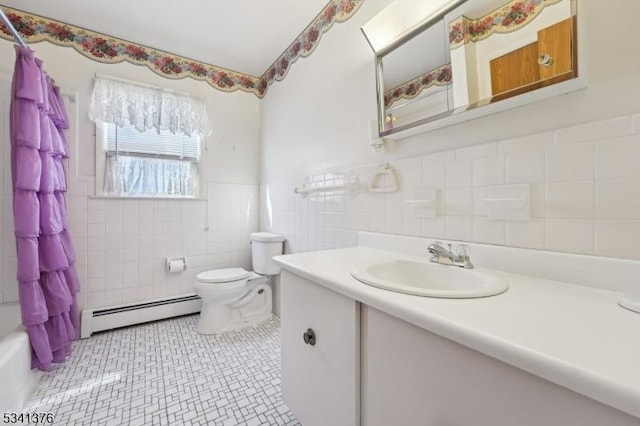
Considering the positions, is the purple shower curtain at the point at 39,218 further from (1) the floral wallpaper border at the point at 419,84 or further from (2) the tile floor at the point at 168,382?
(1) the floral wallpaper border at the point at 419,84

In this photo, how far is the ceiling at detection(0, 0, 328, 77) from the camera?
69.2 inches

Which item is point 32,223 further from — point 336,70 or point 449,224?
point 449,224

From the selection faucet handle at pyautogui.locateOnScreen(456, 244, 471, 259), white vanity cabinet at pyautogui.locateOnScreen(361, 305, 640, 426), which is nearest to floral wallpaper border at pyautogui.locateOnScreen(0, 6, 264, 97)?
faucet handle at pyautogui.locateOnScreen(456, 244, 471, 259)

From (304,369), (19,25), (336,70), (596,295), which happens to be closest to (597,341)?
(596,295)

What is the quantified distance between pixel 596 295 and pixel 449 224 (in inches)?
18.8

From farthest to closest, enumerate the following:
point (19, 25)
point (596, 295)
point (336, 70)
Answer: point (19, 25)
point (336, 70)
point (596, 295)

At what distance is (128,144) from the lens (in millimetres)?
2176

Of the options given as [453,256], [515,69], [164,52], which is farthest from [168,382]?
[164,52]

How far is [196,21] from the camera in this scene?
1.91 m

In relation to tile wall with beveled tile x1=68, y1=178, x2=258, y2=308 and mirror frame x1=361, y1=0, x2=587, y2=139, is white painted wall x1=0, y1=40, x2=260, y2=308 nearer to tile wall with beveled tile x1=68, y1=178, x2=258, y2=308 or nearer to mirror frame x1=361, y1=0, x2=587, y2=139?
tile wall with beveled tile x1=68, y1=178, x2=258, y2=308

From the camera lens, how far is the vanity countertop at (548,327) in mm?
368

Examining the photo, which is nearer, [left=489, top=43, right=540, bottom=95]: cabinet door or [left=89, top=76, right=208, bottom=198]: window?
[left=489, top=43, right=540, bottom=95]: cabinet door

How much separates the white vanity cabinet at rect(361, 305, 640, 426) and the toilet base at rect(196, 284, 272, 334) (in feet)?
5.32

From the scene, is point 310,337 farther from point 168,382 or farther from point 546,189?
point 168,382
